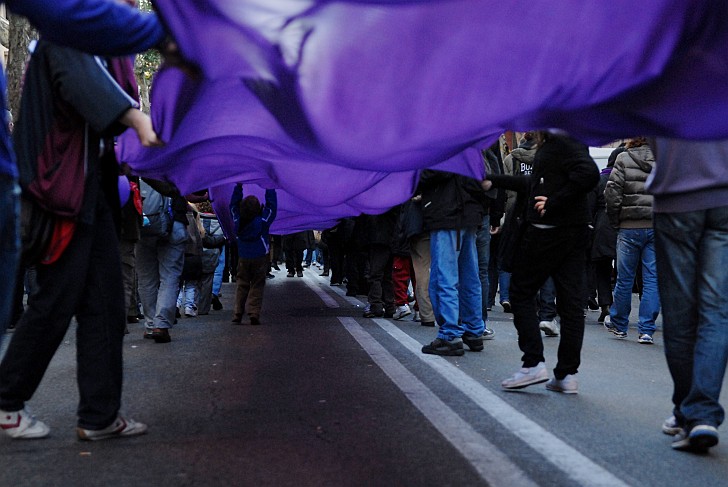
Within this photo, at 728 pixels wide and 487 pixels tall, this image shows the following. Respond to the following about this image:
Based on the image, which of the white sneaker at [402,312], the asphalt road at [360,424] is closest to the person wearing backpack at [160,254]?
the asphalt road at [360,424]

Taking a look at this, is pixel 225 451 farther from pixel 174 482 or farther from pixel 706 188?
pixel 706 188

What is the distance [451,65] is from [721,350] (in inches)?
77.2

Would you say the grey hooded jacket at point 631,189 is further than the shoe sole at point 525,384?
Yes

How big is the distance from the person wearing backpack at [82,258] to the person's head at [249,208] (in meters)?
6.55

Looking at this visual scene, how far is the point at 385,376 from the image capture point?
6.84m

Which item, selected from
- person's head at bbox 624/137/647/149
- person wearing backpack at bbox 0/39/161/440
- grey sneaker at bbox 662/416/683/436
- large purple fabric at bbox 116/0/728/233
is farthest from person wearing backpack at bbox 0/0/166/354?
person's head at bbox 624/137/647/149

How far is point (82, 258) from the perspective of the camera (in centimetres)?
450

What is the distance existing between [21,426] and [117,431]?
1.44ft

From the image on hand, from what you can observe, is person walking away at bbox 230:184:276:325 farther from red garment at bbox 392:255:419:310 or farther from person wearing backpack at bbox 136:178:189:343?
red garment at bbox 392:255:419:310

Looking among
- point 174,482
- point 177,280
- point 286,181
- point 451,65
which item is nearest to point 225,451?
point 174,482

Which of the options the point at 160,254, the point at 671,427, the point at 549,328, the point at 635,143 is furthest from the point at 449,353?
the point at 160,254

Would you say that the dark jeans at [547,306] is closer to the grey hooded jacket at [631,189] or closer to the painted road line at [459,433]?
the grey hooded jacket at [631,189]

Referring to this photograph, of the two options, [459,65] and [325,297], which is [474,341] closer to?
[459,65]

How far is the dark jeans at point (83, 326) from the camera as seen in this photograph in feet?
14.7
